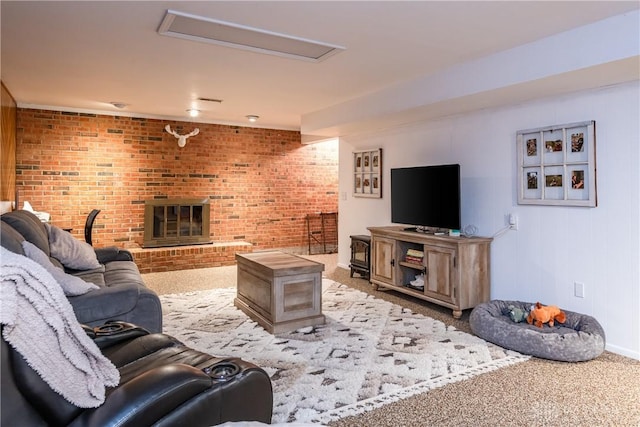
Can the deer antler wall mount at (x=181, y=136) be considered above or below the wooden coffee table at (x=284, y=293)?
above

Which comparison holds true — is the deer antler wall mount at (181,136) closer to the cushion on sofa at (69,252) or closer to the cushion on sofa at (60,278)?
the cushion on sofa at (69,252)

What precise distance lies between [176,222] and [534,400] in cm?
555

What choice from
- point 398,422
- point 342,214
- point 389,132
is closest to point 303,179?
point 342,214

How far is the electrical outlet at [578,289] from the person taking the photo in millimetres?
3354

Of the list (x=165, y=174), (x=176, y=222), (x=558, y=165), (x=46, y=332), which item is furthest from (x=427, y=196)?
(x=165, y=174)

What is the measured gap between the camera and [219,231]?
7027mm

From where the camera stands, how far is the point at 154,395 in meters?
1.32

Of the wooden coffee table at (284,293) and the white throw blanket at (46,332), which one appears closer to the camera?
the white throw blanket at (46,332)

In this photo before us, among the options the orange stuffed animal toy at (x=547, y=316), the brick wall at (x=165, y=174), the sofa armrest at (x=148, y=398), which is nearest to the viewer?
the sofa armrest at (x=148, y=398)

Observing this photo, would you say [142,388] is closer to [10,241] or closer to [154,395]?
[154,395]

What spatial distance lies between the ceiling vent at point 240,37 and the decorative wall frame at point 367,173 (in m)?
2.47

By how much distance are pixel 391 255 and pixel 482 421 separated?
266 centimetres

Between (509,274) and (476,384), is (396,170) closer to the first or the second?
(509,274)

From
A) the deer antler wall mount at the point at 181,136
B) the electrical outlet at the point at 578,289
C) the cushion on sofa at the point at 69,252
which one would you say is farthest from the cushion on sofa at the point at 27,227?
the electrical outlet at the point at 578,289
